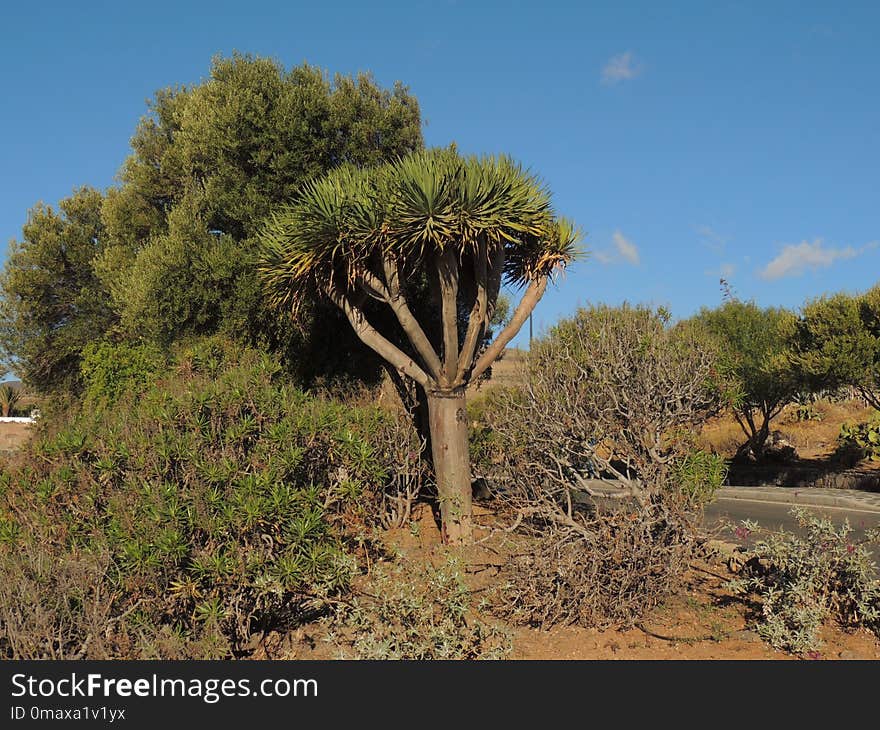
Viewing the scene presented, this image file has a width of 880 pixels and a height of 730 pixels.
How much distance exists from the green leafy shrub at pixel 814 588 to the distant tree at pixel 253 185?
882 cm

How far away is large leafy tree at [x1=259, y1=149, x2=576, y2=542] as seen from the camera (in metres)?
9.61

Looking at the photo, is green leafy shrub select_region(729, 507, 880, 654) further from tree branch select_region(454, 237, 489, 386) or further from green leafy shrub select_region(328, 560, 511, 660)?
tree branch select_region(454, 237, 489, 386)

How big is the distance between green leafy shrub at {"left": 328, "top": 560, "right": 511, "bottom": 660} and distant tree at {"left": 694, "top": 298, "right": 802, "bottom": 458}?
1681 centimetres

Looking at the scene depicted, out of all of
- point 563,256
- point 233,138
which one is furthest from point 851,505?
point 233,138

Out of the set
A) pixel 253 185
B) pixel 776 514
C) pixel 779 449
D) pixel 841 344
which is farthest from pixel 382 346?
pixel 779 449

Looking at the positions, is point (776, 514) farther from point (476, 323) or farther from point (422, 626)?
point (422, 626)

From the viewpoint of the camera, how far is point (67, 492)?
6770 mm

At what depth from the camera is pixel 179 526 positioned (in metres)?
6.09

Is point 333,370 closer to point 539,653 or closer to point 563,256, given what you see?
point 563,256

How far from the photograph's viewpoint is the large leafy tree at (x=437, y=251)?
961 centimetres

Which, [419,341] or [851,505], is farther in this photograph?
[851,505]

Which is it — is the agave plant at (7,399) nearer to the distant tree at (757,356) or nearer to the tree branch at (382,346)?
the distant tree at (757,356)

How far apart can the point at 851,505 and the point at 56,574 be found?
637 inches

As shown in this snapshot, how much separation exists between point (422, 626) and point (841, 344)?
17.9 meters
